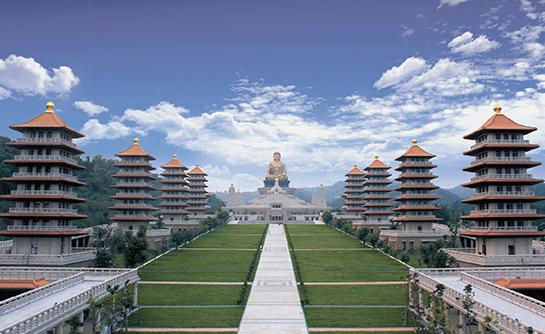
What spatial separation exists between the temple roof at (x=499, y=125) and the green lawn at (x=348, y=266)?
17.9 m

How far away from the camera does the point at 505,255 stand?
163 feet

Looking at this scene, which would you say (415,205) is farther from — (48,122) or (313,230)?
(48,122)

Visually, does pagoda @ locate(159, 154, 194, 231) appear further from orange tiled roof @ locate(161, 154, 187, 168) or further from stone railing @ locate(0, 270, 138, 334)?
stone railing @ locate(0, 270, 138, 334)

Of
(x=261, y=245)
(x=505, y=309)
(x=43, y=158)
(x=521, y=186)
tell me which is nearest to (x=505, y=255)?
(x=521, y=186)

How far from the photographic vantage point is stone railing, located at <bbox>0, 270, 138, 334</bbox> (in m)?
23.8

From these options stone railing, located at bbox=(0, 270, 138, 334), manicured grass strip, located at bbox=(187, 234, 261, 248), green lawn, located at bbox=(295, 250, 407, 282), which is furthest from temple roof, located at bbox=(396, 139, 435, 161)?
stone railing, located at bbox=(0, 270, 138, 334)

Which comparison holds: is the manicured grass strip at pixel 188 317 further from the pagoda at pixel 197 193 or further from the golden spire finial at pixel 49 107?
the pagoda at pixel 197 193

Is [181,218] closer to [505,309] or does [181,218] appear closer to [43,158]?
[43,158]

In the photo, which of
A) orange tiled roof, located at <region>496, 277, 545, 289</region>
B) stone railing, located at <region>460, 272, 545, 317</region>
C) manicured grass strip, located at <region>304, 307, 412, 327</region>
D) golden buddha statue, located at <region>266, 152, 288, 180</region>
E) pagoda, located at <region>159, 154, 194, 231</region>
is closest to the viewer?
stone railing, located at <region>460, 272, 545, 317</region>

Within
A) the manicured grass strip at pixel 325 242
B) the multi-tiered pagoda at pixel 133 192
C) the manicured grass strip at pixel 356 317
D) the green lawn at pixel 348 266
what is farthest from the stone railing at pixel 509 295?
the multi-tiered pagoda at pixel 133 192

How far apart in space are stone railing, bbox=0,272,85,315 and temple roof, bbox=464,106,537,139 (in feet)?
140

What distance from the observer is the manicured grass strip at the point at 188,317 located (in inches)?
1356

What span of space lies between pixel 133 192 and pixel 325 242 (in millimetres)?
32738

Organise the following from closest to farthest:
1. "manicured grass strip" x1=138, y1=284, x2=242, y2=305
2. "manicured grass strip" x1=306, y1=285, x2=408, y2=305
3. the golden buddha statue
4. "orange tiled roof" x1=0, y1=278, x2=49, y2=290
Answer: "orange tiled roof" x1=0, y1=278, x2=49, y2=290
"manicured grass strip" x1=306, y1=285, x2=408, y2=305
"manicured grass strip" x1=138, y1=284, x2=242, y2=305
the golden buddha statue
